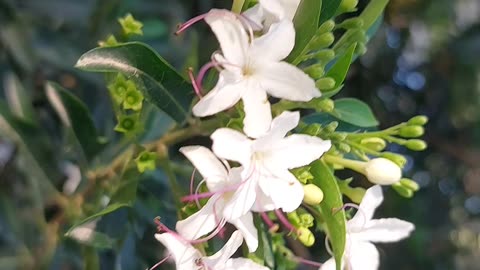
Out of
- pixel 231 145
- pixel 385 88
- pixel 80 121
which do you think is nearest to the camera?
pixel 231 145

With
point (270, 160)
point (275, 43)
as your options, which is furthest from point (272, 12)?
point (270, 160)

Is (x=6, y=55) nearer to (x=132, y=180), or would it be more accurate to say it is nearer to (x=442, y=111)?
(x=132, y=180)

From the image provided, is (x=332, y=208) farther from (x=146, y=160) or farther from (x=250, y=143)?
(x=146, y=160)

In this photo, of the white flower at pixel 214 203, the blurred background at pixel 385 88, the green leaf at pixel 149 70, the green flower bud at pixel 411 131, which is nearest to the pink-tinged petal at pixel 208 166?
the white flower at pixel 214 203

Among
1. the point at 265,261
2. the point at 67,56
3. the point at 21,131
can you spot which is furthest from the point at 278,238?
the point at 67,56

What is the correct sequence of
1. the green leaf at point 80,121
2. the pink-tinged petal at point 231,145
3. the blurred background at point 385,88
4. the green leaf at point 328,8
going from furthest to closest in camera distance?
1. the blurred background at point 385,88
2. the green leaf at point 80,121
3. the green leaf at point 328,8
4. the pink-tinged petal at point 231,145

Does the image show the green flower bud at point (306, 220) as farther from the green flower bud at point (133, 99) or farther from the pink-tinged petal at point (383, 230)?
the green flower bud at point (133, 99)

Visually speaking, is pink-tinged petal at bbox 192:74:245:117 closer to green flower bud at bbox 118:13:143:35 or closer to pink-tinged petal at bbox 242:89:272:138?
pink-tinged petal at bbox 242:89:272:138
